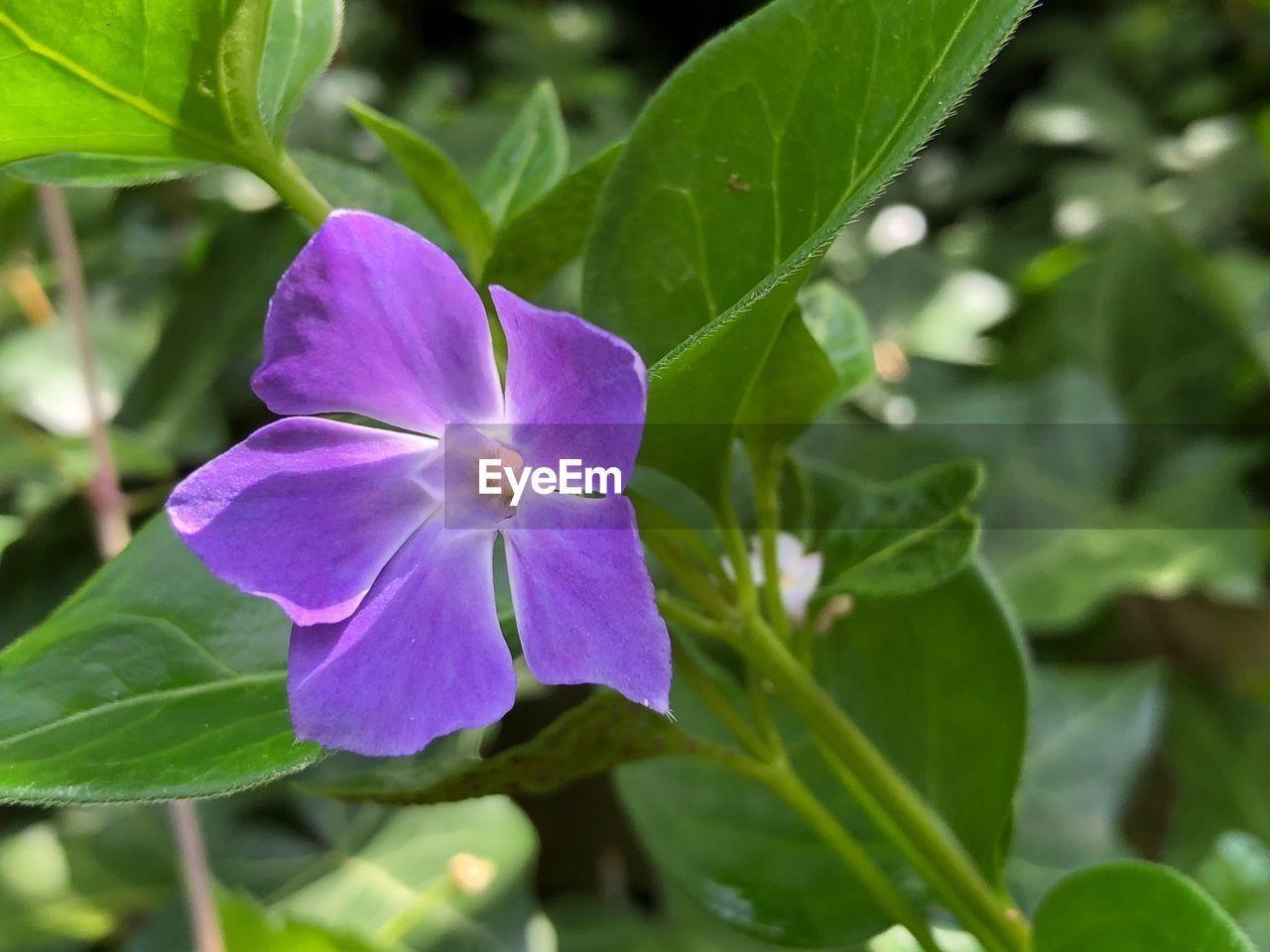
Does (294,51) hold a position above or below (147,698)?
above

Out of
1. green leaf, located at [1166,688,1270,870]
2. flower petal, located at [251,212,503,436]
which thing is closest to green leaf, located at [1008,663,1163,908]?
green leaf, located at [1166,688,1270,870]

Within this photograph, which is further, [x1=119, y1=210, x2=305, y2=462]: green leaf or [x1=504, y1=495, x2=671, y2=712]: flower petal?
[x1=119, y1=210, x2=305, y2=462]: green leaf

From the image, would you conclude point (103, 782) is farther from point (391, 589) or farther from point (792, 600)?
point (792, 600)

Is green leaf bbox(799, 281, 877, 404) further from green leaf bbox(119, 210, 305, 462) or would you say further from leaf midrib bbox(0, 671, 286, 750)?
green leaf bbox(119, 210, 305, 462)

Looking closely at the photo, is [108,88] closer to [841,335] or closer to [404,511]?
[404,511]

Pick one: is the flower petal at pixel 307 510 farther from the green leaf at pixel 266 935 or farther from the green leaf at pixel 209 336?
Result: the green leaf at pixel 209 336

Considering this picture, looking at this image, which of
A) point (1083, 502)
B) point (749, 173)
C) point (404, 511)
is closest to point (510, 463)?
point (404, 511)

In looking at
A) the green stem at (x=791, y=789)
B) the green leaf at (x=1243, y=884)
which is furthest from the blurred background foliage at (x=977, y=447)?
the green stem at (x=791, y=789)
